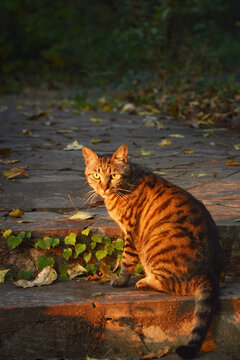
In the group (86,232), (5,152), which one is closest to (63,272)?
(86,232)

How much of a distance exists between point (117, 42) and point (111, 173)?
38.0 feet

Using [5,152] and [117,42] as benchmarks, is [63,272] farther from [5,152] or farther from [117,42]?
[117,42]

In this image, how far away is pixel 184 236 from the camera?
7.99 feet

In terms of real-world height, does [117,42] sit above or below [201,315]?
above

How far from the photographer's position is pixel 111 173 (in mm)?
3000

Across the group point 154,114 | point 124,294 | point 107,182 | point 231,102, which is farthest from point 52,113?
point 124,294

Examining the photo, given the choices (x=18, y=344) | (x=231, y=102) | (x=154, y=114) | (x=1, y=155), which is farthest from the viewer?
(x=154, y=114)

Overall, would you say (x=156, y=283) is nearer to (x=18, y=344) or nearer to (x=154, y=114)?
(x=18, y=344)

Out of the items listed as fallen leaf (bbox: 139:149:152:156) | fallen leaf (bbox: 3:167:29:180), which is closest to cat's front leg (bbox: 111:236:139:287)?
fallen leaf (bbox: 3:167:29:180)

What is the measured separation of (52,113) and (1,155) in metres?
4.25

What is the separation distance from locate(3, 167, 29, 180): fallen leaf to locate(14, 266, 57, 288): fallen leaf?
5.26 ft

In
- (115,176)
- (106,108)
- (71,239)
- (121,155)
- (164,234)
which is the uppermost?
(121,155)

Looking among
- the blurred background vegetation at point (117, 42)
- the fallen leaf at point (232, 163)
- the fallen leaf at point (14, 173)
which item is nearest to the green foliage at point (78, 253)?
the fallen leaf at point (14, 173)

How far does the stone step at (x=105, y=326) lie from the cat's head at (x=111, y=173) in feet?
2.64
